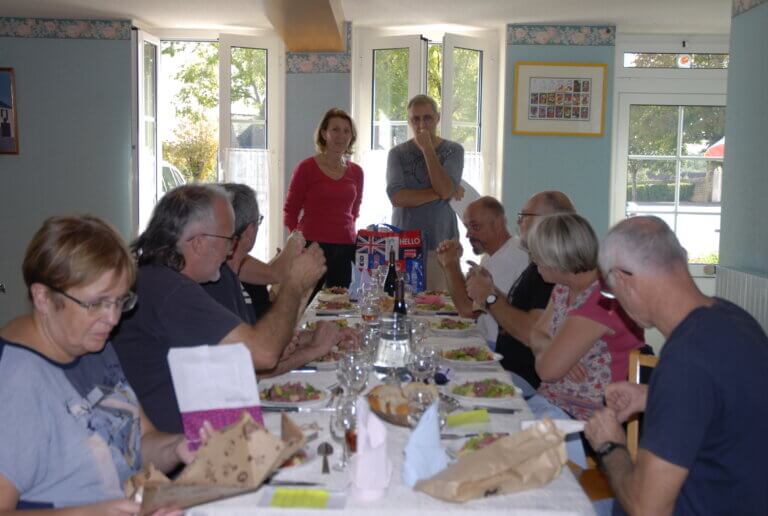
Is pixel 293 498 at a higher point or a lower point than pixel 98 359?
lower

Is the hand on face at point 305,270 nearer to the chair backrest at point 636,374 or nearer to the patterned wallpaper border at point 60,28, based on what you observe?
the chair backrest at point 636,374

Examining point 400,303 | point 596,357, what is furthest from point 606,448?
point 400,303

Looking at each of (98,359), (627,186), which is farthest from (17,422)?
(627,186)

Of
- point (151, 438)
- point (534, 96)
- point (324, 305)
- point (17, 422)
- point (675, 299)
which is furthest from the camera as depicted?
point (534, 96)

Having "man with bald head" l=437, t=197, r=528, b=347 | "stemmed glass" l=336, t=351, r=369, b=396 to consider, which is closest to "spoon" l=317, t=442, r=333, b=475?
"stemmed glass" l=336, t=351, r=369, b=396

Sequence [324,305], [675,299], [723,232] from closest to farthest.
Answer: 1. [675,299]
2. [324,305]
3. [723,232]

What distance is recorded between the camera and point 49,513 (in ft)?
4.45

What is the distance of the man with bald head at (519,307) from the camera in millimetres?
2980

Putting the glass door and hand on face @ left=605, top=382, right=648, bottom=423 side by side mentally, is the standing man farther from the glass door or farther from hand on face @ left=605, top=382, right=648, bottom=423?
hand on face @ left=605, top=382, right=648, bottom=423

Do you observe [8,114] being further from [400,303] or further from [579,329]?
[579,329]

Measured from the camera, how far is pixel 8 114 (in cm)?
649

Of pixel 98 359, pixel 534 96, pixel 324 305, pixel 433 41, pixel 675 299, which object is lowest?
pixel 324 305

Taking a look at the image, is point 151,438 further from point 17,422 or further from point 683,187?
point 683,187

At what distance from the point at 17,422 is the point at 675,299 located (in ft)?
3.95
